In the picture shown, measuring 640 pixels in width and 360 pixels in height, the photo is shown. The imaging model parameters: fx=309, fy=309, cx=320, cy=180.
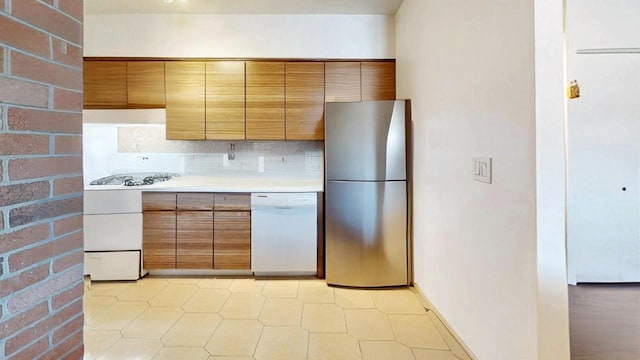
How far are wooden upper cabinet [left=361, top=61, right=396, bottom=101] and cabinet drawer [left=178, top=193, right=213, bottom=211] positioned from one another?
1.81 metres

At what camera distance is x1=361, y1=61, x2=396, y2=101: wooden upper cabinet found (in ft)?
10.3

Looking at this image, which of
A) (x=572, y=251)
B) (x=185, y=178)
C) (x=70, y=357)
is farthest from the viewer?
(x=185, y=178)

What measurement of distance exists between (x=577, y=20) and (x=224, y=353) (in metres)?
3.43

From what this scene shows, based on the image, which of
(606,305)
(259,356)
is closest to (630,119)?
(606,305)

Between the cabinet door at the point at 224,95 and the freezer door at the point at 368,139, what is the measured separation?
100 centimetres

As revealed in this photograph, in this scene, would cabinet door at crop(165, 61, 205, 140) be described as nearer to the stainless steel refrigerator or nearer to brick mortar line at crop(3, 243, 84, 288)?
the stainless steel refrigerator

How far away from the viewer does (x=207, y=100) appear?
10.1ft

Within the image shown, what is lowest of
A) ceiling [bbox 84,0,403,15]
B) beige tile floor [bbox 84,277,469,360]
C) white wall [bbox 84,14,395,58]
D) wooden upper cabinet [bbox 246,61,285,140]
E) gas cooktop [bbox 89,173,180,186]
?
beige tile floor [bbox 84,277,469,360]

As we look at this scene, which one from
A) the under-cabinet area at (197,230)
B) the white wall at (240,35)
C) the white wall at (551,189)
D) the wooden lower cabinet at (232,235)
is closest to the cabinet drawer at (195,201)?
the under-cabinet area at (197,230)

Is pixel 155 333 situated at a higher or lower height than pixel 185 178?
lower

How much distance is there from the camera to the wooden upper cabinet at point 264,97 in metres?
3.09

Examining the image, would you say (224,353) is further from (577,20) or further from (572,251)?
(577,20)

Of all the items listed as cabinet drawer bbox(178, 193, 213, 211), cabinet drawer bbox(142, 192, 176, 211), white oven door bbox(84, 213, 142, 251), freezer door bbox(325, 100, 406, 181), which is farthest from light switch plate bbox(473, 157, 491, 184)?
white oven door bbox(84, 213, 142, 251)

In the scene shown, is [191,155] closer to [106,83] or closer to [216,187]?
[216,187]
